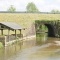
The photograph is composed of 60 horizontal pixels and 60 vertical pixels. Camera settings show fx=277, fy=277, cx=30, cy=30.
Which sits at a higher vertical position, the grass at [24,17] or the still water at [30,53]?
the grass at [24,17]

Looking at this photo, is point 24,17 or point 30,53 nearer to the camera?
point 30,53

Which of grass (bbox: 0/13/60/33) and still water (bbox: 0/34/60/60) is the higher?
grass (bbox: 0/13/60/33)

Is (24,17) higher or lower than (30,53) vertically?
higher

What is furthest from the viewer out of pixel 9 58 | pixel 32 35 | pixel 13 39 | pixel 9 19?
pixel 9 19

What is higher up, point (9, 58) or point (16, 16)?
point (16, 16)

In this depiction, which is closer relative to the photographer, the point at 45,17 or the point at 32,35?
the point at 32,35

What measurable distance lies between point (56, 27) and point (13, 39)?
2367 cm

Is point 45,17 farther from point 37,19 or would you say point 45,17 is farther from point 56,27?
point 56,27

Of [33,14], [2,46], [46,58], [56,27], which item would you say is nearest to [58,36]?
[56,27]

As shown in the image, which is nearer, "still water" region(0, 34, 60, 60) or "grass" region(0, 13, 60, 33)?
"still water" region(0, 34, 60, 60)

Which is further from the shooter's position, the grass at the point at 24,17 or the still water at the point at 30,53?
the grass at the point at 24,17

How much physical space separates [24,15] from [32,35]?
1121 centimetres

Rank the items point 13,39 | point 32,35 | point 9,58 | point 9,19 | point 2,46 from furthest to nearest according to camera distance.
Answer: point 9,19, point 32,35, point 13,39, point 2,46, point 9,58

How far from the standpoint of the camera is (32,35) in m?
65.6
